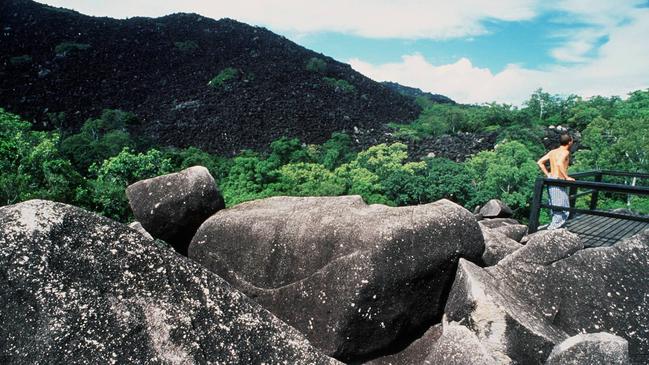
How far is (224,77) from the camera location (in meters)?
30.6

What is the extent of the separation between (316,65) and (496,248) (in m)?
30.7

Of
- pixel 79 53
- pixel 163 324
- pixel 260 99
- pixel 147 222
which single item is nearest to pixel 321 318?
pixel 147 222

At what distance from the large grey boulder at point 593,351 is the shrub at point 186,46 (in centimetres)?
3494

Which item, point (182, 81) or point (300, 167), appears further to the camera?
point (182, 81)

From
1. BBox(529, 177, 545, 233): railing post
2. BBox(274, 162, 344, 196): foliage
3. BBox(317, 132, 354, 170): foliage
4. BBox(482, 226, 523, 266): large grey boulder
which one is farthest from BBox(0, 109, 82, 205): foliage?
BBox(317, 132, 354, 170): foliage

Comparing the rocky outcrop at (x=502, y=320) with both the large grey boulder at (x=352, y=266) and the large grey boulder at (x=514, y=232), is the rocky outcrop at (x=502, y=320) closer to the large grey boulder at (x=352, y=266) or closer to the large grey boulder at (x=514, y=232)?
the large grey boulder at (x=352, y=266)

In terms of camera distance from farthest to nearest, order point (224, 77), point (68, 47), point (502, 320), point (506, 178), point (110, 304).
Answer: point (68, 47)
point (224, 77)
point (506, 178)
point (502, 320)
point (110, 304)

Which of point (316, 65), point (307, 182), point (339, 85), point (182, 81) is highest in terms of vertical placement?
point (316, 65)

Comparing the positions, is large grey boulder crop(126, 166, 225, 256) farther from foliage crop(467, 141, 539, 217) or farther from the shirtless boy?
foliage crop(467, 141, 539, 217)

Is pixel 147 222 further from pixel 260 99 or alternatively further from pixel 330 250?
pixel 260 99

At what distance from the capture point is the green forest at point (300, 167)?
39.7ft

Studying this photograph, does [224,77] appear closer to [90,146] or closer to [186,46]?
[186,46]

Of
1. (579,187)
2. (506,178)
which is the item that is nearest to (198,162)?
(506,178)

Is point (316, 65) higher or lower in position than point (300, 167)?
higher
